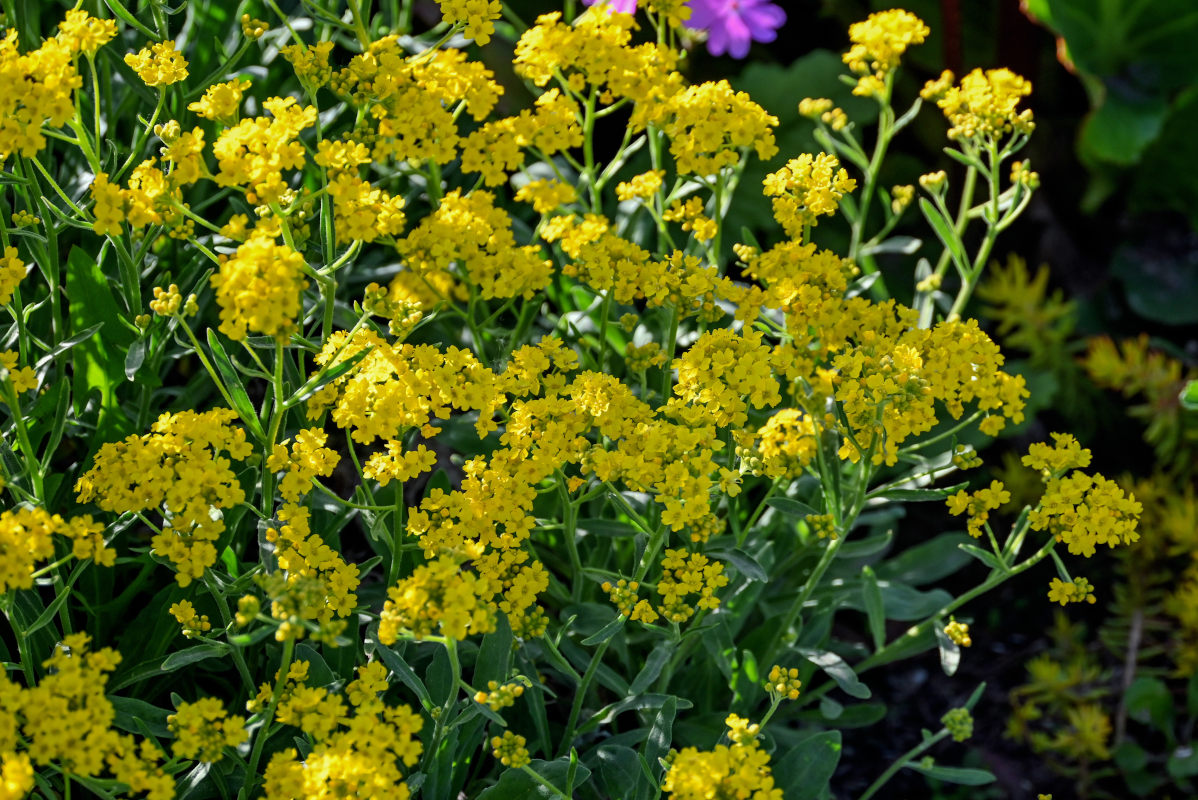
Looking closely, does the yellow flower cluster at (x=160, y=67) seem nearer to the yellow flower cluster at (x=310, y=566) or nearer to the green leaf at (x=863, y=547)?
the yellow flower cluster at (x=310, y=566)

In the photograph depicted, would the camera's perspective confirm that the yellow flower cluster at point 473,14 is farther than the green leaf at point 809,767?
No

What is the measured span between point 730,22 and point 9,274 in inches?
65.2

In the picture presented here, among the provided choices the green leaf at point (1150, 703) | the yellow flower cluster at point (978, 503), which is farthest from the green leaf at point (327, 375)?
the green leaf at point (1150, 703)

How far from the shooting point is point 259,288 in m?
1.22

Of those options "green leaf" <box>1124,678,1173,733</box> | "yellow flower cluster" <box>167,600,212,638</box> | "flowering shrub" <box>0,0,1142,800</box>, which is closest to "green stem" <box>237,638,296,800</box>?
"flowering shrub" <box>0,0,1142,800</box>

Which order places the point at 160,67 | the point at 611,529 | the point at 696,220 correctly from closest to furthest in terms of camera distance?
1. the point at 160,67
2. the point at 696,220
3. the point at 611,529

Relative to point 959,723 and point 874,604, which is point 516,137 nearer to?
point 874,604

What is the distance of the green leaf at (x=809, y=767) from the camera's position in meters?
1.74

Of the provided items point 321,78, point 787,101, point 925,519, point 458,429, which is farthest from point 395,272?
point 925,519

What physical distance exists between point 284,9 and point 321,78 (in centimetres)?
97

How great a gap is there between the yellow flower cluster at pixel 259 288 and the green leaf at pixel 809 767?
1029 millimetres

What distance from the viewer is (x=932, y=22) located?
3.56 metres

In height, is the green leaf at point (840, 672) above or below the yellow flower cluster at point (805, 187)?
below

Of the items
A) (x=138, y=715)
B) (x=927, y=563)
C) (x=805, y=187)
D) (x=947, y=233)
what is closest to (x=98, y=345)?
(x=138, y=715)
